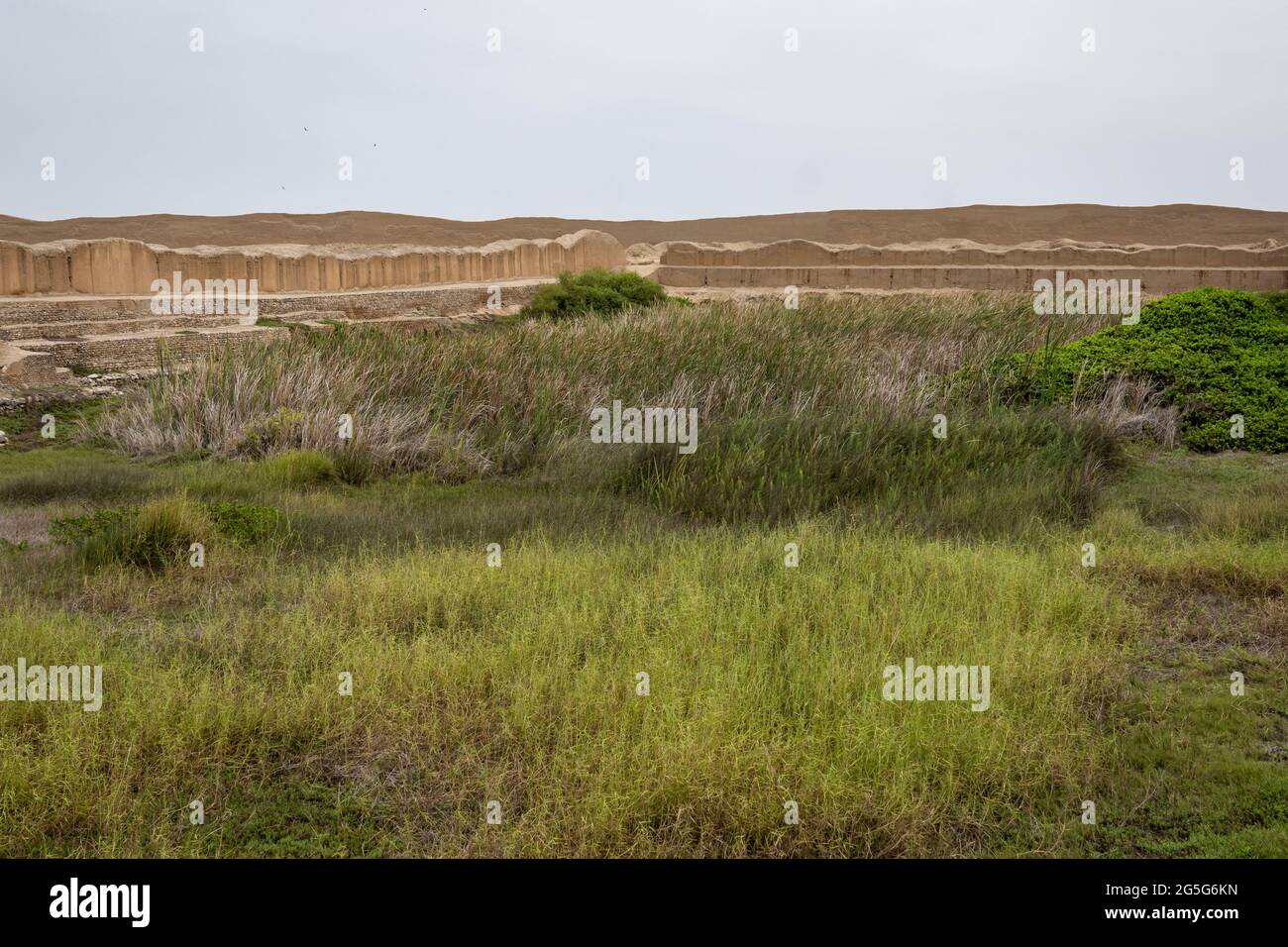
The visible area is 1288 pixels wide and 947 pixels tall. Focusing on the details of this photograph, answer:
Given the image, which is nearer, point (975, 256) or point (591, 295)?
point (591, 295)

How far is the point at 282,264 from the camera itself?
26.5 metres

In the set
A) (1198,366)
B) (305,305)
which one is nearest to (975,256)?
(305,305)

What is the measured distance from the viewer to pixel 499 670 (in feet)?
16.7

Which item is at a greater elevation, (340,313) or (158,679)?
(340,313)

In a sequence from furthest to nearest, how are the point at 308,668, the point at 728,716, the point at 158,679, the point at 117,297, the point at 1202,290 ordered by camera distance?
the point at 117,297, the point at 1202,290, the point at 308,668, the point at 158,679, the point at 728,716

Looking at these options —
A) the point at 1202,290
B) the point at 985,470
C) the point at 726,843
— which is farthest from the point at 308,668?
the point at 1202,290

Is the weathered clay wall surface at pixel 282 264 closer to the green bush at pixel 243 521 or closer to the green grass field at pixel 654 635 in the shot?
the green grass field at pixel 654 635

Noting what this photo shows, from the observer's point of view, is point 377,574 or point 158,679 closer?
point 158,679

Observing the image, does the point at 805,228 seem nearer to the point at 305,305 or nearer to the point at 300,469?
the point at 305,305

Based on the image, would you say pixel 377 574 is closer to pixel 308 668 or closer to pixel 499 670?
pixel 308 668

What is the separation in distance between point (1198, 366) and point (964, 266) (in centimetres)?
1707

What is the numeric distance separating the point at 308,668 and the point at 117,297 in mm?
17440

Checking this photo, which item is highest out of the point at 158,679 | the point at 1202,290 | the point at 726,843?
the point at 1202,290

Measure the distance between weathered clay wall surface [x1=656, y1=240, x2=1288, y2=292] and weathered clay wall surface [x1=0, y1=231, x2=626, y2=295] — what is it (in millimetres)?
3973
